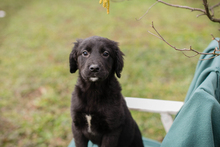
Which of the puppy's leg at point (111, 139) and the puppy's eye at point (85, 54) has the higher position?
the puppy's eye at point (85, 54)

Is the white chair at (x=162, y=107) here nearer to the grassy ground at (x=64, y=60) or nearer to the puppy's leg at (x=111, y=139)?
the puppy's leg at (x=111, y=139)

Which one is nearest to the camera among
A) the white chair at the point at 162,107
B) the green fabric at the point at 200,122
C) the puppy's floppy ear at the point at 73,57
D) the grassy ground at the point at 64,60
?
the green fabric at the point at 200,122

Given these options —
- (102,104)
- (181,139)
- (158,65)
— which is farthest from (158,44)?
(181,139)

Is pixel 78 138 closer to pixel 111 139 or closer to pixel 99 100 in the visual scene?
pixel 111 139

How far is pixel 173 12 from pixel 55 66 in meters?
6.55

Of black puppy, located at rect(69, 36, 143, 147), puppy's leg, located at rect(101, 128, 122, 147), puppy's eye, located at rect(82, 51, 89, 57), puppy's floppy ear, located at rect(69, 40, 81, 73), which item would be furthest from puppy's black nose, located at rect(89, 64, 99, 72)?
puppy's leg, located at rect(101, 128, 122, 147)

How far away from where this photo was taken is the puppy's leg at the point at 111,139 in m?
1.94

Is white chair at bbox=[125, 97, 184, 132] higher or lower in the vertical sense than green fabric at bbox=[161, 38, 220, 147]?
lower

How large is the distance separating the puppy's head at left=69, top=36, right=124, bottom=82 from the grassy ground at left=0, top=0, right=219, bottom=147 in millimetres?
1899

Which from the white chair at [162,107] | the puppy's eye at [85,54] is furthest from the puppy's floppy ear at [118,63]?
the white chair at [162,107]

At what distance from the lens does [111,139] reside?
194 cm

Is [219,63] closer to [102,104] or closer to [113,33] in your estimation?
[102,104]

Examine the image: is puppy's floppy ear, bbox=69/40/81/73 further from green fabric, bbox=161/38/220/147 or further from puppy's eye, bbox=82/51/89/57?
green fabric, bbox=161/38/220/147

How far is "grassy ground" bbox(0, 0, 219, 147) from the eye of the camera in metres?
3.76
